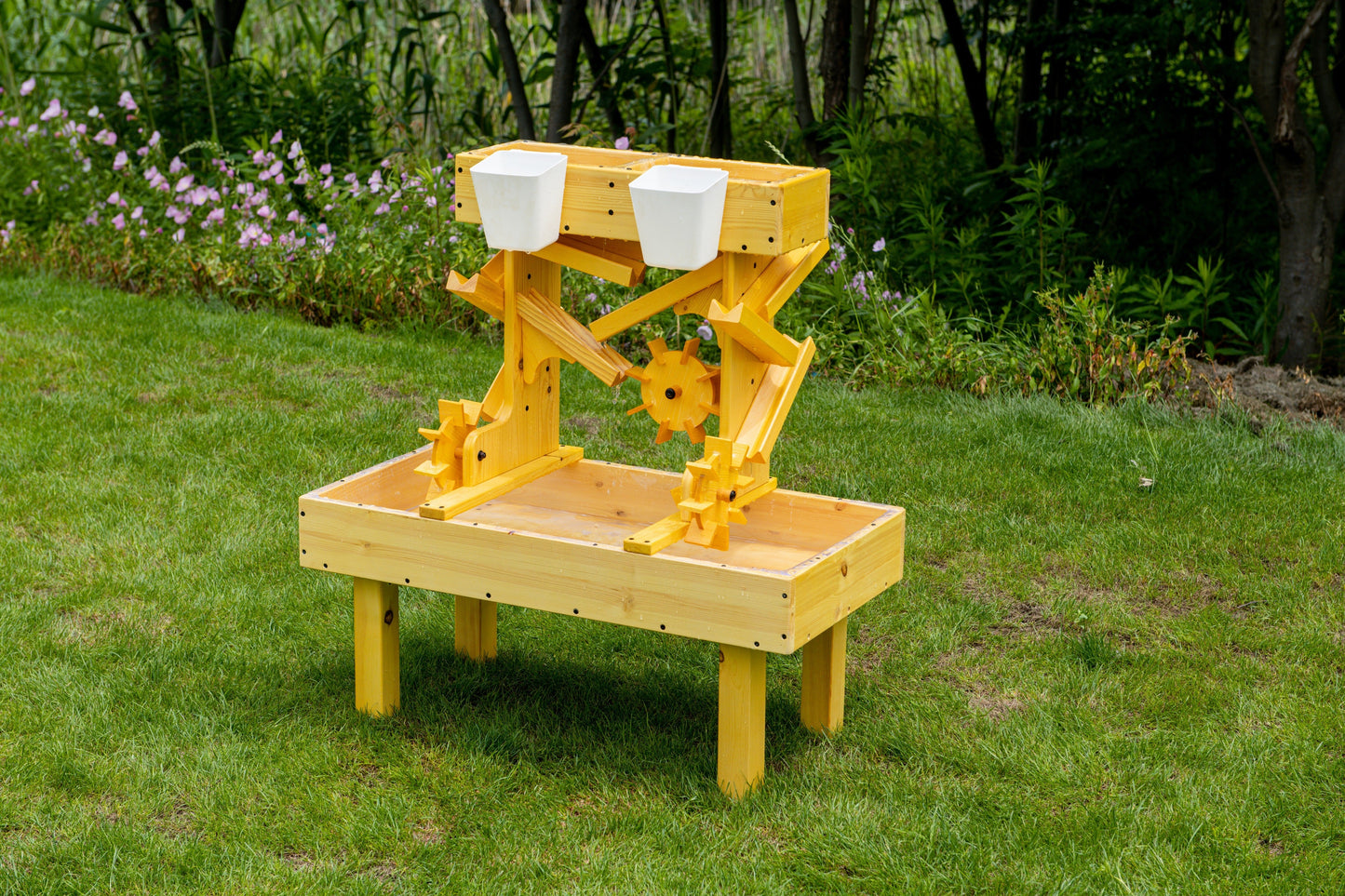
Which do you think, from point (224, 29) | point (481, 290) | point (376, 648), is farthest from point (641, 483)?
point (224, 29)

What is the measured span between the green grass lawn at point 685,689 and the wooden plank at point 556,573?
0.40 m

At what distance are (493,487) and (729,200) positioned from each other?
967mm

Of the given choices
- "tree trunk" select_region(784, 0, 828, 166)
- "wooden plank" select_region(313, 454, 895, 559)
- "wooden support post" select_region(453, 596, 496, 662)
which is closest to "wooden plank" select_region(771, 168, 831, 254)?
"wooden plank" select_region(313, 454, 895, 559)

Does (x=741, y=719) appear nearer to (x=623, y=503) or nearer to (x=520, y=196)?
(x=623, y=503)

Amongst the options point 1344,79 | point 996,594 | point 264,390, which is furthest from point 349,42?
point 996,594

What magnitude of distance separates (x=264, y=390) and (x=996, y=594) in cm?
321

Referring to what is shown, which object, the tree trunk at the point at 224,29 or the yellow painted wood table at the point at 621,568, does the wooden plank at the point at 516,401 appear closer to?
the yellow painted wood table at the point at 621,568

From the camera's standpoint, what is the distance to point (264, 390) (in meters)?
6.02

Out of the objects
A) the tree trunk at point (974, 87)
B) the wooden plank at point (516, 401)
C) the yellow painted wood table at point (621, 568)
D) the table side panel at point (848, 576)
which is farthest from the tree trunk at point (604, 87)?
the table side panel at point (848, 576)

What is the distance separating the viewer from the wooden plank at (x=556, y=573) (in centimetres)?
309

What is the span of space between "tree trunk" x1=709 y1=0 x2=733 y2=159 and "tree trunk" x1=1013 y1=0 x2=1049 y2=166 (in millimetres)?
1705

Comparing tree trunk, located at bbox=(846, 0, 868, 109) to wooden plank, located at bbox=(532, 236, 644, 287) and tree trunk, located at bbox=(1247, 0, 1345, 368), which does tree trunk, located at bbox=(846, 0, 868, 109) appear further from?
wooden plank, located at bbox=(532, 236, 644, 287)

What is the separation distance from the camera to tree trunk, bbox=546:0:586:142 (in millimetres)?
7609

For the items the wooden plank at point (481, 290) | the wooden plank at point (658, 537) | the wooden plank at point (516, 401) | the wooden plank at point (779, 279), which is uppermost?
the wooden plank at point (779, 279)
